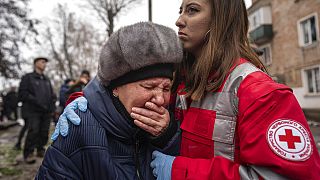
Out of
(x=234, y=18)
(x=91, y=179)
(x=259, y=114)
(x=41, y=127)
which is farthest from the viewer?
(x=41, y=127)

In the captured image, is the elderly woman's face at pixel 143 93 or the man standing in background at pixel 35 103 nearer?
the elderly woman's face at pixel 143 93

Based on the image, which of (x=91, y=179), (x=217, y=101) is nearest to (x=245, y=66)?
(x=217, y=101)

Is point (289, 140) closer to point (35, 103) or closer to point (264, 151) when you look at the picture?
point (264, 151)

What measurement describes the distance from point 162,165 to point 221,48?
2.06 feet

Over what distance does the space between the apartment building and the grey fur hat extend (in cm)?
1439

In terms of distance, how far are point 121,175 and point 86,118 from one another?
0.99ft

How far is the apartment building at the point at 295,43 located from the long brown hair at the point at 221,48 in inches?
556

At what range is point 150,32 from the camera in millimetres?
1309

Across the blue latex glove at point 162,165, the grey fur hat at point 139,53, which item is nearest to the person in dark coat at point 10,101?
the grey fur hat at point 139,53

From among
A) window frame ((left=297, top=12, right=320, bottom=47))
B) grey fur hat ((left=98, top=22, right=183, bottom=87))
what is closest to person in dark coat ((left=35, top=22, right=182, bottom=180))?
grey fur hat ((left=98, top=22, right=183, bottom=87))

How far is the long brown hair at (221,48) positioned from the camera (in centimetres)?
137

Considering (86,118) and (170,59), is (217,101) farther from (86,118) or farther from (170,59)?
(86,118)

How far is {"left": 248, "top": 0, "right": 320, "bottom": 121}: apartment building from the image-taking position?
618 inches

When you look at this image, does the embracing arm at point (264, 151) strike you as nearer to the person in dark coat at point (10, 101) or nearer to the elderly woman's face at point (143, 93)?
the elderly woman's face at point (143, 93)
